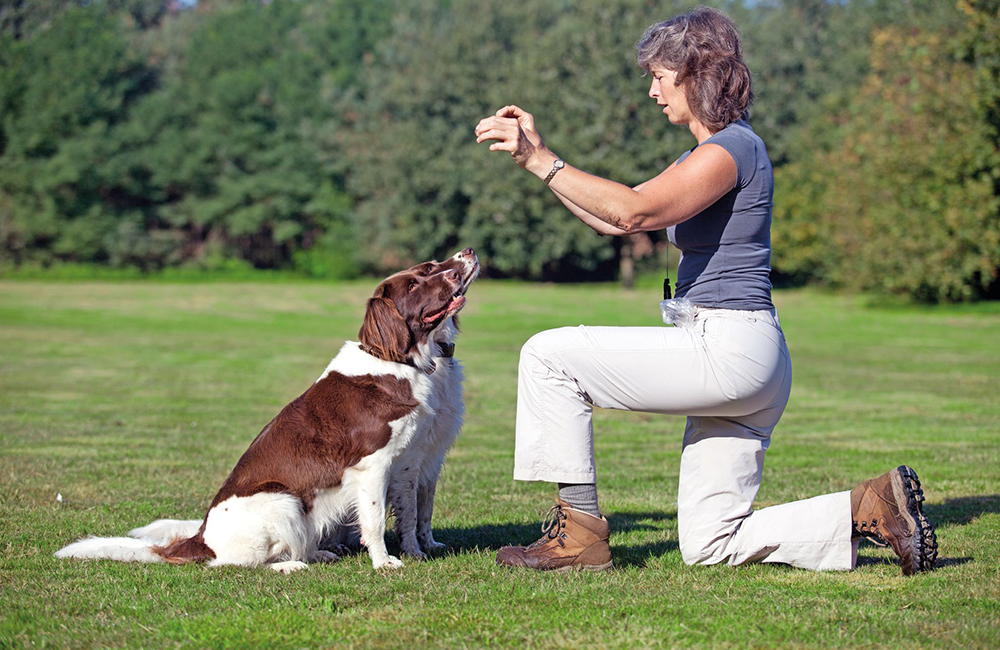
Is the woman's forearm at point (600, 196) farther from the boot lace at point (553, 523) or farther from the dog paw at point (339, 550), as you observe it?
the dog paw at point (339, 550)

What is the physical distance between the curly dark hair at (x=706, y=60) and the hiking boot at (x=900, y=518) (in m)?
1.72

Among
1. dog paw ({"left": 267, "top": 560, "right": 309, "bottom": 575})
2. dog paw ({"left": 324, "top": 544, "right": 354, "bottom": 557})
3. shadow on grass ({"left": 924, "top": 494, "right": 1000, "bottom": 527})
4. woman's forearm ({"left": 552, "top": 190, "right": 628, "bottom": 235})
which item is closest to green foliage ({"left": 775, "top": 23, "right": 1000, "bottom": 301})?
shadow on grass ({"left": 924, "top": 494, "right": 1000, "bottom": 527})

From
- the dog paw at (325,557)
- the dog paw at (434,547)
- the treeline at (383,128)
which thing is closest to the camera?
the dog paw at (325,557)

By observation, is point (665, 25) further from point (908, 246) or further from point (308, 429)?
point (908, 246)

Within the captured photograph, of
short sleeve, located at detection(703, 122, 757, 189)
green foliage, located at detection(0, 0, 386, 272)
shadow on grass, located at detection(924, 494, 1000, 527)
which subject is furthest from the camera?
green foliage, located at detection(0, 0, 386, 272)

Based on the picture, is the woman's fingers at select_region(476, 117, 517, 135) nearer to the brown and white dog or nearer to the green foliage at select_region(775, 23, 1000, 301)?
the brown and white dog

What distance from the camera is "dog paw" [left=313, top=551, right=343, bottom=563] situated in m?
4.87

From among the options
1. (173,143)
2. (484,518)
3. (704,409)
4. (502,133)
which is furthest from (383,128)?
(704,409)

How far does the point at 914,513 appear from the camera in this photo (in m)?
4.17

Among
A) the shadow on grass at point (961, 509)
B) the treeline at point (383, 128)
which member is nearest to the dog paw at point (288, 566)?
the shadow on grass at point (961, 509)

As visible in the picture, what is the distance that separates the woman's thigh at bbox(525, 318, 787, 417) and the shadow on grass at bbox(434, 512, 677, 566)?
965 millimetres

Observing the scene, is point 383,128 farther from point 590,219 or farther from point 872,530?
point 872,530

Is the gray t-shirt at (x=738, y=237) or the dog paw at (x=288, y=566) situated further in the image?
the dog paw at (x=288, y=566)

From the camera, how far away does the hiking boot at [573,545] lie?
170 inches
